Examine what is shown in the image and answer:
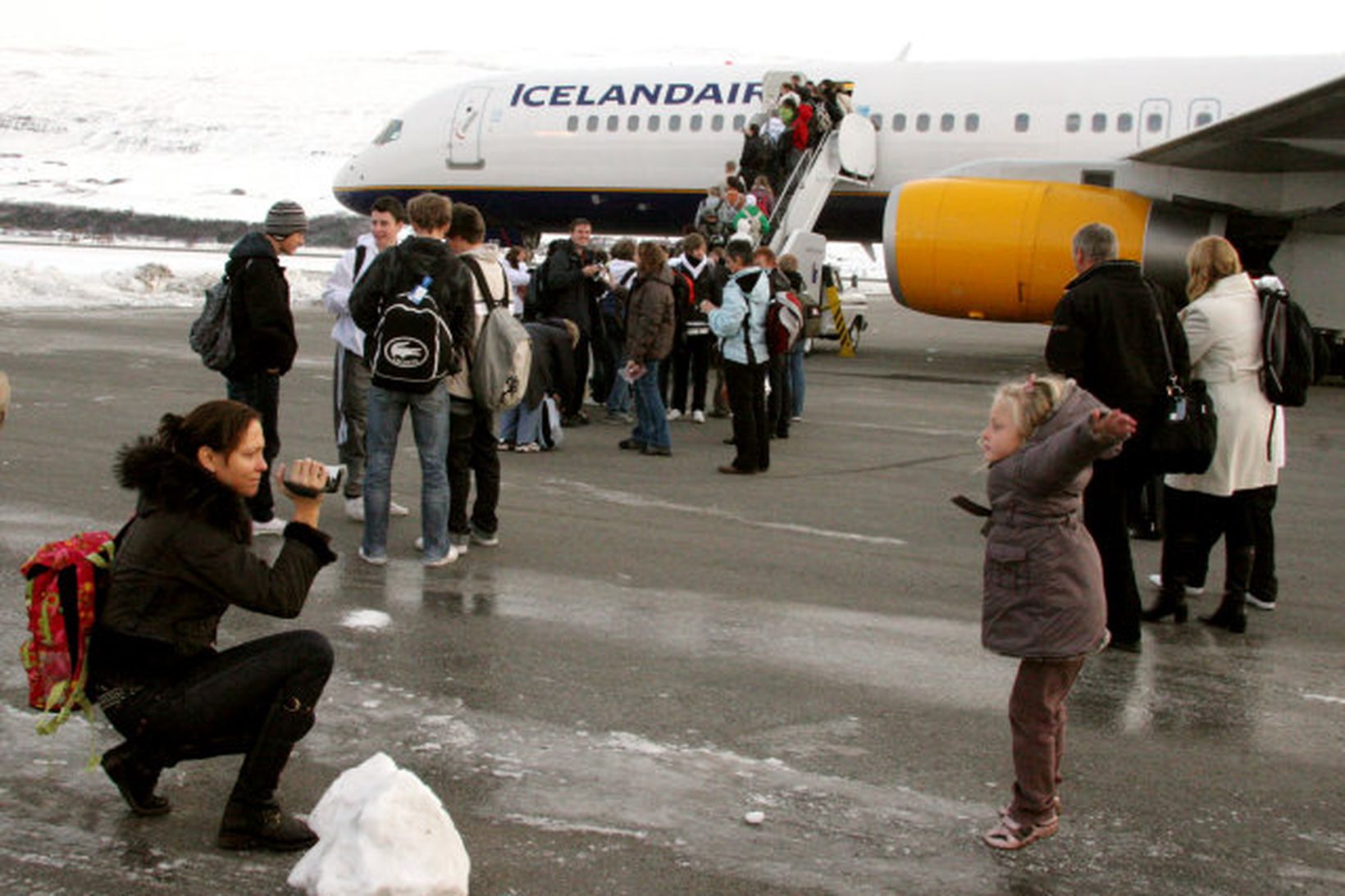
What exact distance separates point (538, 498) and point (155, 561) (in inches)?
214

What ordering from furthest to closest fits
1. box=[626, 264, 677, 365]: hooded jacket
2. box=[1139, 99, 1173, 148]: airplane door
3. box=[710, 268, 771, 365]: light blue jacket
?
box=[1139, 99, 1173, 148]: airplane door, box=[626, 264, 677, 365]: hooded jacket, box=[710, 268, 771, 365]: light blue jacket

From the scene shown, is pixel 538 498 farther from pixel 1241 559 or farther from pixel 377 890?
pixel 377 890

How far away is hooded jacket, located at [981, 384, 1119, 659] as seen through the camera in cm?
422

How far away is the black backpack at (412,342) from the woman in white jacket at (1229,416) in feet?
11.0

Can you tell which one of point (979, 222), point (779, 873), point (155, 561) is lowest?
Result: point (779, 873)

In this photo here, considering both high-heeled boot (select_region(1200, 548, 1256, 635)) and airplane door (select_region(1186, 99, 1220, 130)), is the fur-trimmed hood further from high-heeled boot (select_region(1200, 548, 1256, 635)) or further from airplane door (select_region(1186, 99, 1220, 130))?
airplane door (select_region(1186, 99, 1220, 130))

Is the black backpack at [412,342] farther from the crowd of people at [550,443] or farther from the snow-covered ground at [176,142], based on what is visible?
the snow-covered ground at [176,142]

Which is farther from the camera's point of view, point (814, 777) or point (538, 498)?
point (538, 498)

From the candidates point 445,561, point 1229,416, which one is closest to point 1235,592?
point 1229,416

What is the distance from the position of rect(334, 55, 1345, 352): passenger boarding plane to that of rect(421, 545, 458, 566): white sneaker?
1052 centimetres

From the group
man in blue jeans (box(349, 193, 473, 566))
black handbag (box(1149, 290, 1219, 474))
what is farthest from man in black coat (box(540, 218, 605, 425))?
black handbag (box(1149, 290, 1219, 474))

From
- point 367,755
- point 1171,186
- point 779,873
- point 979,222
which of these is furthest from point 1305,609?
point 1171,186

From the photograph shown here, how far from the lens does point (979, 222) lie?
54.9 ft

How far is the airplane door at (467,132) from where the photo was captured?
947 inches
